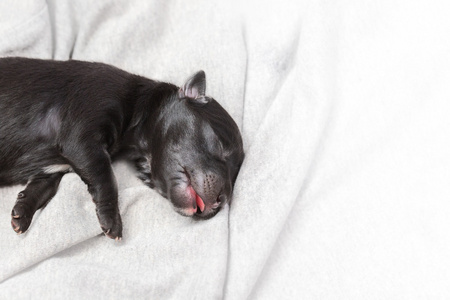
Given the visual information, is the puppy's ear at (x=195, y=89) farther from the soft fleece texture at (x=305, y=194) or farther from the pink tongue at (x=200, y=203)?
the pink tongue at (x=200, y=203)

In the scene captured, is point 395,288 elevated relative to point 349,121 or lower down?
lower down

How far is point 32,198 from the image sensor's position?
222cm

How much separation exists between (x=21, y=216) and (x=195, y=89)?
1.04m

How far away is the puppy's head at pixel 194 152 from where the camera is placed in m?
2.16

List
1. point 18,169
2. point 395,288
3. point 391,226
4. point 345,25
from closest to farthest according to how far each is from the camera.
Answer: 1. point 395,288
2. point 391,226
3. point 18,169
4. point 345,25

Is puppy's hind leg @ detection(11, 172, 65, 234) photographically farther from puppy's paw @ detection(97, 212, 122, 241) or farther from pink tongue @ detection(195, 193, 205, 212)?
pink tongue @ detection(195, 193, 205, 212)

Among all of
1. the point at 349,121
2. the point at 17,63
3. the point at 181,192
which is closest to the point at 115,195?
the point at 181,192

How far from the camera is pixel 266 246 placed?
2092 millimetres

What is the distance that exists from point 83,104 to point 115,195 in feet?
1.56

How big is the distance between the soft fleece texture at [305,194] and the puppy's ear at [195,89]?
1.09ft

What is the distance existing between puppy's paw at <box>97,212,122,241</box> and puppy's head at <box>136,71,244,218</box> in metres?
0.28

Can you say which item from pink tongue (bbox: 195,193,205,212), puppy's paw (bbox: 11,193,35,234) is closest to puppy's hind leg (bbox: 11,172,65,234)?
puppy's paw (bbox: 11,193,35,234)

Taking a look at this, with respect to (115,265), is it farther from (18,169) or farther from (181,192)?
(18,169)

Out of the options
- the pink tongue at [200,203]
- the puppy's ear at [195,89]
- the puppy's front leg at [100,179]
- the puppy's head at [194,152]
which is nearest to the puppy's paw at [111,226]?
the puppy's front leg at [100,179]
